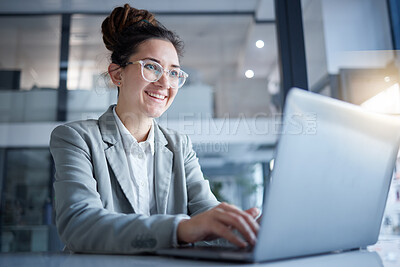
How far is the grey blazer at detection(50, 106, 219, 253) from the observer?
2.45 ft

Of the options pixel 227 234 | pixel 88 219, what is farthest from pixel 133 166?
pixel 227 234

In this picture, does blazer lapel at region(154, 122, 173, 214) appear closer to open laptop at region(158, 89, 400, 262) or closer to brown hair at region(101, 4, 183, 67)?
brown hair at region(101, 4, 183, 67)

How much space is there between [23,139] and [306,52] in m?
3.40

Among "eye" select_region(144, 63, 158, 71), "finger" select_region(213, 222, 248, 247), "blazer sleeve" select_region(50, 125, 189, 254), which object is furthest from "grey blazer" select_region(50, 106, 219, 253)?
"eye" select_region(144, 63, 158, 71)

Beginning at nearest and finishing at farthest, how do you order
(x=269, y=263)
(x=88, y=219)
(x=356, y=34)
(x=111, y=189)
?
(x=269, y=263)
(x=88, y=219)
(x=111, y=189)
(x=356, y=34)

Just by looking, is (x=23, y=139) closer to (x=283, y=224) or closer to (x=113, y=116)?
(x=113, y=116)

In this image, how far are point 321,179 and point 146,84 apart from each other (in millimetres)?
927

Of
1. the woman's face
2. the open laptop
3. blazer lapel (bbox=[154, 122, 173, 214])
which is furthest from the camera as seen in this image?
the woman's face

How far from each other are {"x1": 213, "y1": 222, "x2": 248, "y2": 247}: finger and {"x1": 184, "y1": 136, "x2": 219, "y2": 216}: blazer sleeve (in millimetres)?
615

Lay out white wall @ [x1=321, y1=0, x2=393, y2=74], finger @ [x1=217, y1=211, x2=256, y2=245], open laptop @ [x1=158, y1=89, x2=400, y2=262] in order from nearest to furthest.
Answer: open laptop @ [x1=158, y1=89, x2=400, y2=262] → finger @ [x1=217, y1=211, x2=256, y2=245] → white wall @ [x1=321, y1=0, x2=393, y2=74]

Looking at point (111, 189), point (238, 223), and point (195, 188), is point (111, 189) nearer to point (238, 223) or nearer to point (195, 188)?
point (195, 188)

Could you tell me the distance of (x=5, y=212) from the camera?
398cm

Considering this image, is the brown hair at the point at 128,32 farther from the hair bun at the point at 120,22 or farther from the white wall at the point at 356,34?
the white wall at the point at 356,34

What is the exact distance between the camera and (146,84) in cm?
136
